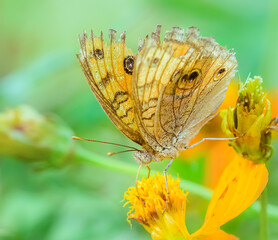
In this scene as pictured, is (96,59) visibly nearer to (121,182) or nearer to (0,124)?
(0,124)

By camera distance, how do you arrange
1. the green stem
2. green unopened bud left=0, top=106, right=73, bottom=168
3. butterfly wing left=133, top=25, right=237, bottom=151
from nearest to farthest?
1. the green stem
2. butterfly wing left=133, top=25, right=237, bottom=151
3. green unopened bud left=0, top=106, right=73, bottom=168

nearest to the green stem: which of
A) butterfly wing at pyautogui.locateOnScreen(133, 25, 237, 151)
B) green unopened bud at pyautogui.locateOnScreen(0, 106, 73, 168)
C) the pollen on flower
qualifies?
the pollen on flower

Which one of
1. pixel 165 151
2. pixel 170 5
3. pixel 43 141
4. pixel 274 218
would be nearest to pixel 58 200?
pixel 43 141

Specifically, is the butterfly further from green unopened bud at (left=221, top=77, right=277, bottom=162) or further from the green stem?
Answer: the green stem

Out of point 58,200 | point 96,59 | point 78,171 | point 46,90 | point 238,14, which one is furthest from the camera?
point 46,90

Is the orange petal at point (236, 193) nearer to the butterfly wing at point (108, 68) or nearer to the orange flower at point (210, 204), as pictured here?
the orange flower at point (210, 204)

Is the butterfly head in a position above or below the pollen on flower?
above
